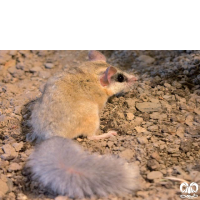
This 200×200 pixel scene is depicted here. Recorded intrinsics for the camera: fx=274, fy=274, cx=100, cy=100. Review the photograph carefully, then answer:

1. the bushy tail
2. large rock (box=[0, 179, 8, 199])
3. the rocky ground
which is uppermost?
the rocky ground

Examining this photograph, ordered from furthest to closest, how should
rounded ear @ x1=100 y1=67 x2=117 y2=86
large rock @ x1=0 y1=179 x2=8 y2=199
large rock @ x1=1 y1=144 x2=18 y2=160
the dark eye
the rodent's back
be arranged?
the dark eye, rounded ear @ x1=100 y1=67 x2=117 y2=86, large rock @ x1=1 y1=144 x2=18 y2=160, the rodent's back, large rock @ x1=0 y1=179 x2=8 y2=199

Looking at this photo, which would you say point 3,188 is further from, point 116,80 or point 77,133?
point 116,80

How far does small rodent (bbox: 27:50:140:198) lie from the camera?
278cm

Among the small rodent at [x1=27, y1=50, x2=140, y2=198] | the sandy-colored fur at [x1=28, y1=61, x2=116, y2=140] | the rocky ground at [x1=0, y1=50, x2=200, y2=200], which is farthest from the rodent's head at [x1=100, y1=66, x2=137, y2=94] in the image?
the rocky ground at [x1=0, y1=50, x2=200, y2=200]

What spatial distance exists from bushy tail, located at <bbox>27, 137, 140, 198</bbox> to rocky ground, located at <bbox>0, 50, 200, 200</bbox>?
0.58 feet

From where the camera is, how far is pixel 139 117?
13.3ft

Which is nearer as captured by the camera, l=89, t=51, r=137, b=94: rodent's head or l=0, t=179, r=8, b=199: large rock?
l=0, t=179, r=8, b=199: large rock

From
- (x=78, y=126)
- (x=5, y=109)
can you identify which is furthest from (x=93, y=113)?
(x=5, y=109)

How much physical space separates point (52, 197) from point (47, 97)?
4.17 feet

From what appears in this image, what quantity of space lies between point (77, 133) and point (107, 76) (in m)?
0.97

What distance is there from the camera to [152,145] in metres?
3.50

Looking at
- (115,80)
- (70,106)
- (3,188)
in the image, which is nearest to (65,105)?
(70,106)

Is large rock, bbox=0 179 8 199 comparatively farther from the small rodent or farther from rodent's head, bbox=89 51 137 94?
rodent's head, bbox=89 51 137 94

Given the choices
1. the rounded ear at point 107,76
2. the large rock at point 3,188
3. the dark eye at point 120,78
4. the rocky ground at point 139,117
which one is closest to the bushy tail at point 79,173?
the rocky ground at point 139,117
